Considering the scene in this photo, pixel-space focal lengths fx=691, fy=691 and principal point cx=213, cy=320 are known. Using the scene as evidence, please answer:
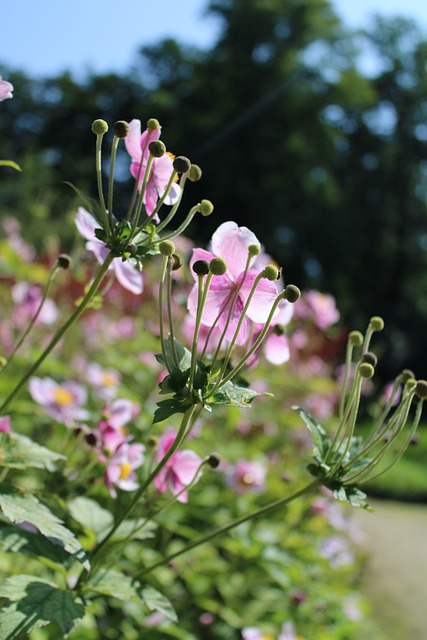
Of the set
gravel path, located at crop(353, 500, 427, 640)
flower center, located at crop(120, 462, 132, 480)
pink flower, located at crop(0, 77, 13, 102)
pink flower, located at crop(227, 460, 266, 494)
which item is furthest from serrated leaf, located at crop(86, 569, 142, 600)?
gravel path, located at crop(353, 500, 427, 640)

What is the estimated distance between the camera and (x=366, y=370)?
0.81 metres

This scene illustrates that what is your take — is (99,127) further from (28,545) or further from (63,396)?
(63,396)

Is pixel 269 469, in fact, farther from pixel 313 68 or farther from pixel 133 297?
pixel 313 68

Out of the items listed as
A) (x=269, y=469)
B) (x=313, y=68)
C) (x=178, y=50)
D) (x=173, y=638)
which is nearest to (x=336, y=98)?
(x=313, y=68)

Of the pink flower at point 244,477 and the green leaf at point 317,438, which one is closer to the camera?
the green leaf at point 317,438

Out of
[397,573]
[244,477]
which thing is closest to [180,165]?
[244,477]

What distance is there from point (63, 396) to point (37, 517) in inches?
33.7

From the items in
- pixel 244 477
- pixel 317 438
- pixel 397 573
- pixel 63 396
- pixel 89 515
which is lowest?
pixel 397 573

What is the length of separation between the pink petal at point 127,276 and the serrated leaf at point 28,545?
13.5 inches

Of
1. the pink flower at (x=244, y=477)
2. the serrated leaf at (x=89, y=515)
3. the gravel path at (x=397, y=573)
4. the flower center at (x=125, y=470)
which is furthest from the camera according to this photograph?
the gravel path at (x=397, y=573)

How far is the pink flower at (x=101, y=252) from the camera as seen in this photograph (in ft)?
2.98

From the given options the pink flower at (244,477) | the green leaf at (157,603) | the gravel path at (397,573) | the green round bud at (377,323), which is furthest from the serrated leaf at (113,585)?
the gravel path at (397,573)

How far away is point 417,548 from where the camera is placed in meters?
5.11

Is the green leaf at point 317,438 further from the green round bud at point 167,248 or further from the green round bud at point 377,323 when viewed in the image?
the green round bud at point 167,248
